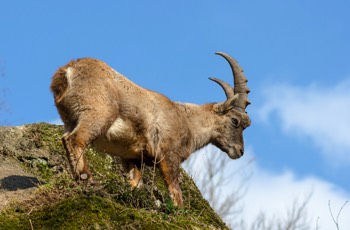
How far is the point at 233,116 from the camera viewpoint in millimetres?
11883

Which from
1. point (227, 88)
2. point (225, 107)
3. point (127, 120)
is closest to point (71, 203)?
point (127, 120)

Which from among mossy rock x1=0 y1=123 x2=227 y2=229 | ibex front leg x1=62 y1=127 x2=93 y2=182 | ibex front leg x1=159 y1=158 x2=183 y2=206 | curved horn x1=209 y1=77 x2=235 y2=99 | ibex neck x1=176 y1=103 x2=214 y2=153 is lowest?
mossy rock x1=0 y1=123 x2=227 y2=229

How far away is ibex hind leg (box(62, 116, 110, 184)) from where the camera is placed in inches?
341

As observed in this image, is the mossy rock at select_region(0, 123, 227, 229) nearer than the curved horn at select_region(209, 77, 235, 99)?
Yes

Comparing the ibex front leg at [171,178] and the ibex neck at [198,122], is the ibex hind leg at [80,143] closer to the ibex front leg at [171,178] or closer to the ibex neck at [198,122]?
the ibex front leg at [171,178]

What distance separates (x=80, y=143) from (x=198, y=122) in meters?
3.13

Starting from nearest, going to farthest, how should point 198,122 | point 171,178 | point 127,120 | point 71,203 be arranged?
point 71,203 < point 127,120 < point 171,178 < point 198,122

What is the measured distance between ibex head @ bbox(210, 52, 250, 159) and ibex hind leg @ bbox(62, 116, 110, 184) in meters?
3.35

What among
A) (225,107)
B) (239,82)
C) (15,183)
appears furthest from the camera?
(225,107)

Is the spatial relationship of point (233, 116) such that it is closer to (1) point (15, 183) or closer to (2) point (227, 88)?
(2) point (227, 88)

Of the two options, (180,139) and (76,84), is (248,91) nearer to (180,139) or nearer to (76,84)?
(180,139)

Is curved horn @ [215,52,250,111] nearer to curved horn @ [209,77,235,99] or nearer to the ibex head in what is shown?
the ibex head

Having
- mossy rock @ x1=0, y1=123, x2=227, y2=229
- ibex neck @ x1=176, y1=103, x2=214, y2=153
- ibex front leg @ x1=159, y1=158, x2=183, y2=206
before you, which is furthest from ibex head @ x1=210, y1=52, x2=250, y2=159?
ibex front leg @ x1=159, y1=158, x2=183, y2=206

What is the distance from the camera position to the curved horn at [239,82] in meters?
11.7
